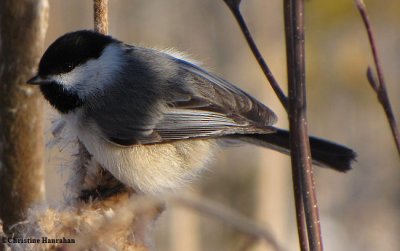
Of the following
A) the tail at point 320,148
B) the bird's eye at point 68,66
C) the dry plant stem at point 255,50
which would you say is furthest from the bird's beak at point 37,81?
the dry plant stem at point 255,50

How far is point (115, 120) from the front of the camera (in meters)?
2.30

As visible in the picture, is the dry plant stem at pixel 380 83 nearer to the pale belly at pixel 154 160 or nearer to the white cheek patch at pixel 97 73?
the pale belly at pixel 154 160

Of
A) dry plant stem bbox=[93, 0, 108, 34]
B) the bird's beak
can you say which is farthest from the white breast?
dry plant stem bbox=[93, 0, 108, 34]

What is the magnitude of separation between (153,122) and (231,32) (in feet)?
9.80

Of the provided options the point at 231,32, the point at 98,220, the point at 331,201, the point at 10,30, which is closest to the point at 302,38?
the point at 98,220

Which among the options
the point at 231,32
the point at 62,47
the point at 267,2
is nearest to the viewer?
the point at 62,47

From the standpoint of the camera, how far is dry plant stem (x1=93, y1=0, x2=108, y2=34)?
→ 180 cm

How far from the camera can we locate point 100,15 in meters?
1.86

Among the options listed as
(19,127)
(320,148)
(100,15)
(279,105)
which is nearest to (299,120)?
(19,127)

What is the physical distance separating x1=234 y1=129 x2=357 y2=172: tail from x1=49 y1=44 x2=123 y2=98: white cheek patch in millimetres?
501

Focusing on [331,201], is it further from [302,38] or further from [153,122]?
[302,38]

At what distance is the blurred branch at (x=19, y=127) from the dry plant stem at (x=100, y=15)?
0.73ft

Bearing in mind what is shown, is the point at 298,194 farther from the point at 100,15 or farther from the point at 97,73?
the point at 97,73

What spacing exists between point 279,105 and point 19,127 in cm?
315
